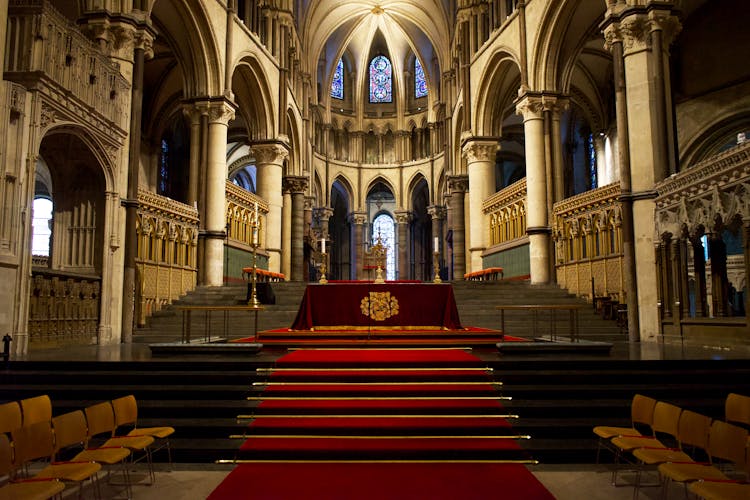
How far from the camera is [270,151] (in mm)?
22109

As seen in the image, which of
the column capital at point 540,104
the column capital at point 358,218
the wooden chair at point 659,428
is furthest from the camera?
the column capital at point 358,218

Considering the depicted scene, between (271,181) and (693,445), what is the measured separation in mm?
19570

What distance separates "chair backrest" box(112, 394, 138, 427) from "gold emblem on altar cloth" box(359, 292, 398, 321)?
4.88 m

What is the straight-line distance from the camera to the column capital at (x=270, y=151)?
22016 millimetres

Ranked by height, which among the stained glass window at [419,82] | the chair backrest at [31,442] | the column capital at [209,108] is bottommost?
the chair backrest at [31,442]

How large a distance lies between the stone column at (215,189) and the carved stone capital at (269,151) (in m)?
4.67

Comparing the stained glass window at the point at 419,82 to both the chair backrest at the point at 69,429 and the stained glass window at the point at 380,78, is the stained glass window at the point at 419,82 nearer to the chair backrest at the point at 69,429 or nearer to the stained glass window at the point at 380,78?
the stained glass window at the point at 380,78

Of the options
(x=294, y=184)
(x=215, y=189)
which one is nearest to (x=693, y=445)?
(x=215, y=189)

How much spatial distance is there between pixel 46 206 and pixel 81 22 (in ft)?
53.2

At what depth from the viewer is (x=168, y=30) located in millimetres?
16750

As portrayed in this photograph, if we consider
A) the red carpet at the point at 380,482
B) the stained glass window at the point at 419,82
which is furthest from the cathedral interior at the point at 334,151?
the red carpet at the point at 380,482

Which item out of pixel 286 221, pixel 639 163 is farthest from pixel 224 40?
pixel 639 163

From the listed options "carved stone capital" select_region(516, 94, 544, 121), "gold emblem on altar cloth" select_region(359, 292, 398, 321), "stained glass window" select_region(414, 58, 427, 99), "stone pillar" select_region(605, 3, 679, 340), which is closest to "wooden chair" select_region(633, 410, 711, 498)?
"gold emblem on altar cloth" select_region(359, 292, 398, 321)

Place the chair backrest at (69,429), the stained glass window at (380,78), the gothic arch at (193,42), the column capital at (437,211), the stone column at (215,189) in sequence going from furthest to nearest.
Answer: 1. the stained glass window at (380,78)
2. the column capital at (437,211)
3. the stone column at (215,189)
4. the gothic arch at (193,42)
5. the chair backrest at (69,429)
